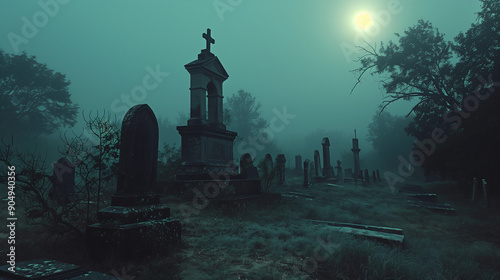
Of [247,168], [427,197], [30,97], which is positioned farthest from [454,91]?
[30,97]

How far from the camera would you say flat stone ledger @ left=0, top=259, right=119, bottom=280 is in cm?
174

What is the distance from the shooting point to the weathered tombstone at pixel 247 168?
357 inches

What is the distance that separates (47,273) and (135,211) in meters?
1.67

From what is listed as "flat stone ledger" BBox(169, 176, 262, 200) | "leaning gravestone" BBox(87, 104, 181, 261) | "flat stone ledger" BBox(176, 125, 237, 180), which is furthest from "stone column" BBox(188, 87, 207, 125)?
"leaning gravestone" BBox(87, 104, 181, 261)

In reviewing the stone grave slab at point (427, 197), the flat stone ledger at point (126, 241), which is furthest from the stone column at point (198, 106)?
the stone grave slab at point (427, 197)

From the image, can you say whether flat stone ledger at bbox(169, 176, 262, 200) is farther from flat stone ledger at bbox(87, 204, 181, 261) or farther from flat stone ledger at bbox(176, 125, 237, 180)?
flat stone ledger at bbox(87, 204, 181, 261)

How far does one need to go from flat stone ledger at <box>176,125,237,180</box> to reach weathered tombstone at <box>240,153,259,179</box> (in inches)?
23.6

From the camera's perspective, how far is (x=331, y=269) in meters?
3.04

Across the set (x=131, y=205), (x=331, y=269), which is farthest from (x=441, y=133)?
(x=131, y=205)

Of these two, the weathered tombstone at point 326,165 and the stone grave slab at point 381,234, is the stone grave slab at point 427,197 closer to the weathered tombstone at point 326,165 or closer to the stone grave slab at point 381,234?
the stone grave slab at point 381,234

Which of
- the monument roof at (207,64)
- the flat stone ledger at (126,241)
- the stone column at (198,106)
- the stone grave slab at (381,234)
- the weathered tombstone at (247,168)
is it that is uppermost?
the monument roof at (207,64)

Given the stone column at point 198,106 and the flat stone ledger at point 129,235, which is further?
the stone column at point 198,106

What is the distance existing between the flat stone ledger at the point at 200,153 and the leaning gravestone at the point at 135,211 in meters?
4.37

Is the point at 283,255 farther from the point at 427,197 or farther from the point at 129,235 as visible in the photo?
the point at 427,197
